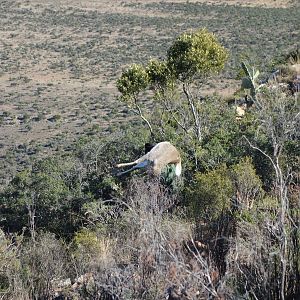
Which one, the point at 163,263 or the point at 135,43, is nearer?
the point at 163,263

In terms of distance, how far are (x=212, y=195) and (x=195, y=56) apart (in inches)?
257

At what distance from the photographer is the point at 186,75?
1644 centimetres

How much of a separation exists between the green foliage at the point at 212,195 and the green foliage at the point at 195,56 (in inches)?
216

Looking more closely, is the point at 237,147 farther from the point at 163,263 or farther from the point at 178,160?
the point at 163,263

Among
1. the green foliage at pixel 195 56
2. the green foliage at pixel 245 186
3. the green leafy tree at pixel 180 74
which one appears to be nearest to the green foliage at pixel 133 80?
the green leafy tree at pixel 180 74

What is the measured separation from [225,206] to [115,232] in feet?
5.41

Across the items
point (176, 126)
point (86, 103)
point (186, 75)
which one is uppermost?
point (186, 75)

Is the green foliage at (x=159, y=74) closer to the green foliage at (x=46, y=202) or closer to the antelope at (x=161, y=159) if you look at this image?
the green foliage at (x=46, y=202)

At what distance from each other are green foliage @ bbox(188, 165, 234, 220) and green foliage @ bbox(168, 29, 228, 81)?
548 centimetres

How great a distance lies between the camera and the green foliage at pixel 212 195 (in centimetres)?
908

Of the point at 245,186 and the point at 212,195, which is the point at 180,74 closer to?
the point at 212,195

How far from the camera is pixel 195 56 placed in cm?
1569

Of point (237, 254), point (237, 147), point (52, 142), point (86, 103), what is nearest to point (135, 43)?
point (86, 103)

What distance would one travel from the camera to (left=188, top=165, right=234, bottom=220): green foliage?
358 inches
